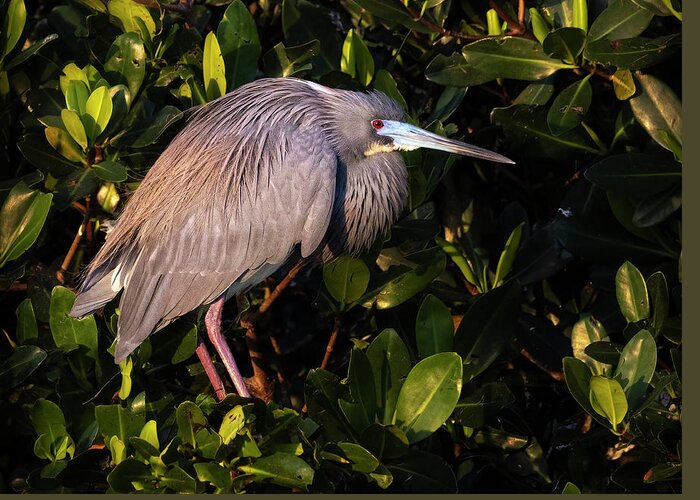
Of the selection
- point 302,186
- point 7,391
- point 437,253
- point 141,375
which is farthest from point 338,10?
point 7,391

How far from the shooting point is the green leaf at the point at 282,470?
2.60 metres

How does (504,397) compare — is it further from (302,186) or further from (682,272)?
(302,186)

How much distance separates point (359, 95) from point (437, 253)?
2.30 feet

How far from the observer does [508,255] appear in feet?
11.3

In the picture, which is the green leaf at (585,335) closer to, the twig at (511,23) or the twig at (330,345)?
the twig at (330,345)

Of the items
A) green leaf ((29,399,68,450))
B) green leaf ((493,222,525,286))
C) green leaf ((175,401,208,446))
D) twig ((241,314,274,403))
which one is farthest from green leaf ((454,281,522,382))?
green leaf ((29,399,68,450))

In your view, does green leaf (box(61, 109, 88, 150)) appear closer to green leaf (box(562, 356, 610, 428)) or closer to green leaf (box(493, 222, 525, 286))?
green leaf (box(493, 222, 525, 286))

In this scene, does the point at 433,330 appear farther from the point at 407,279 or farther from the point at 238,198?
the point at 238,198

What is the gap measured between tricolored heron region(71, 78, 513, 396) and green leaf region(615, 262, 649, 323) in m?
0.67

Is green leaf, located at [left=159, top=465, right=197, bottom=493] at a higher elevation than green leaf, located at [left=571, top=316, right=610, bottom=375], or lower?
higher

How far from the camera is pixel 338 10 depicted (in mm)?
4012

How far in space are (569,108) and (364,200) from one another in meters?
0.87

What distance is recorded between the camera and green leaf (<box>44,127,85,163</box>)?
3.14 metres

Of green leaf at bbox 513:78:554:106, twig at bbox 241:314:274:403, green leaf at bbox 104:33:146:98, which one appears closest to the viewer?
green leaf at bbox 104:33:146:98
